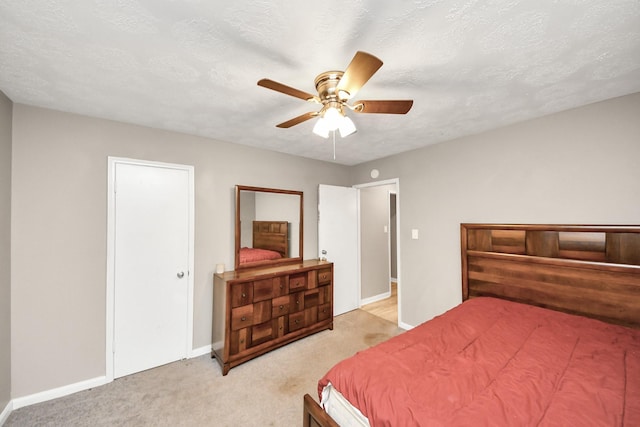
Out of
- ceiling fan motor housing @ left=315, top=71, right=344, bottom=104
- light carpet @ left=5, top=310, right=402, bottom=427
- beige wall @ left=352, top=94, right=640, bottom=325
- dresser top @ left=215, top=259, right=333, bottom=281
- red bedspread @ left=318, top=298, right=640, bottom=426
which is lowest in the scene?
light carpet @ left=5, top=310, right=402, bottom=427

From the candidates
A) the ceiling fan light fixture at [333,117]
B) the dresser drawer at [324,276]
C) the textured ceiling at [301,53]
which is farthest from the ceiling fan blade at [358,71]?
the dresser drawer at [324,276]

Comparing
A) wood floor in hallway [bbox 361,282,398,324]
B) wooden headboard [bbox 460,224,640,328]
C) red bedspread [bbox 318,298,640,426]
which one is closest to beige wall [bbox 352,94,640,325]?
wooden headboard [bbox 460,224,640,328]

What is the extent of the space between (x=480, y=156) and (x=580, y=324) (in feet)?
5.55

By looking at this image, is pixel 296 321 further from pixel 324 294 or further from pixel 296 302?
pixel 324 294

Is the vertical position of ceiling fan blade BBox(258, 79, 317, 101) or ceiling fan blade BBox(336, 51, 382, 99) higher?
ceiling fan blade BBox(336, 51, 382, 99)

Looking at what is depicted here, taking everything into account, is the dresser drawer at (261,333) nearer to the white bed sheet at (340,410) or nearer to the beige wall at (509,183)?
the white bed sheet at (340,410)

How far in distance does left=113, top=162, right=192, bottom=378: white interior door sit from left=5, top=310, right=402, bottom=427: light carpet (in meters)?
0.23

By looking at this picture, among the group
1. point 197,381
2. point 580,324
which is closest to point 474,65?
point 580,324

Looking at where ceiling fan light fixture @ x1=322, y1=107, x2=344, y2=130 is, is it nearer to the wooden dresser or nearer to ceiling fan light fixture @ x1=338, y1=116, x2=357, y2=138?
ceiling fan light fixture @ x1=338, y1=116, x2=357, y2=138

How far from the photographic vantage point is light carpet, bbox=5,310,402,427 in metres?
1.87

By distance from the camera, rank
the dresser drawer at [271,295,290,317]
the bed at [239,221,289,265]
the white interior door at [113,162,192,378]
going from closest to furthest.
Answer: the white interior door at [113,162,192,378] → the dresser drawer at [271,295,290,317] → the bed at [239,221,289,265]

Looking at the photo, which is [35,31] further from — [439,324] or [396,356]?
[439,324]

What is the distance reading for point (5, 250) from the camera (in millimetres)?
1903

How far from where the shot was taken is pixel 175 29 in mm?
1246
